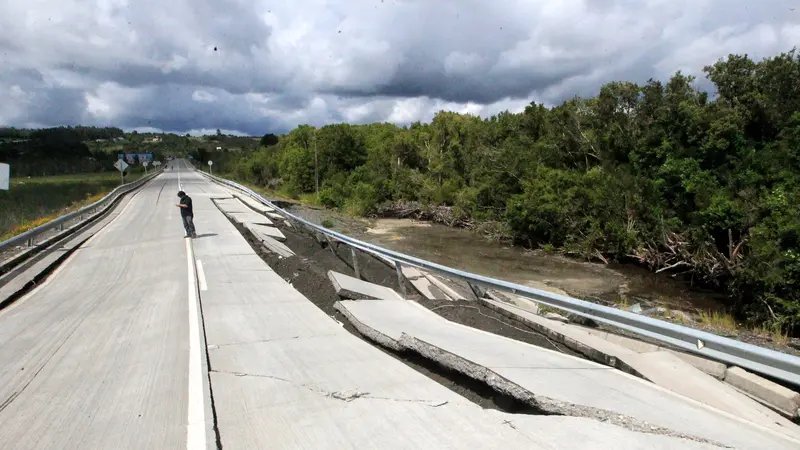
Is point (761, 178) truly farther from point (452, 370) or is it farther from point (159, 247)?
point (159, 247)

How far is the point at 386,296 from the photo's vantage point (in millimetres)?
9539

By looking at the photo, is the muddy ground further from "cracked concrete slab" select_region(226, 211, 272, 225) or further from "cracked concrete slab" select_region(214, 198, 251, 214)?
"cracked concrete slab" select_region(214, 198, 251, 214)

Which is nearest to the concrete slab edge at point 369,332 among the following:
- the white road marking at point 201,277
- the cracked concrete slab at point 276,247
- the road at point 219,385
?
the road at point 219,385

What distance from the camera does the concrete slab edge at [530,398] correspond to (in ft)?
12.7

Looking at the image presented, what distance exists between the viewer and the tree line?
58.1 ft

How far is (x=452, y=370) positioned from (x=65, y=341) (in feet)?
18.2

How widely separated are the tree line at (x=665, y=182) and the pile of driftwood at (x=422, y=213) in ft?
0.48

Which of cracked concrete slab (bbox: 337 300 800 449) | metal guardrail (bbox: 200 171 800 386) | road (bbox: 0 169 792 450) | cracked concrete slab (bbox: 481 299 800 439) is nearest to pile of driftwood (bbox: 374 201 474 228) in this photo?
road (bbox: 0 169 792 450)

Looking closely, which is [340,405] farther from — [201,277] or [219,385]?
[201,277]

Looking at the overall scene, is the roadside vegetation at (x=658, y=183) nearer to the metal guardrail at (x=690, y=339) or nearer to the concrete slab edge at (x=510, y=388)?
the metal guardrail at (x=690, y=339)

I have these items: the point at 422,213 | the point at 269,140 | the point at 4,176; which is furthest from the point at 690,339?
the point at 269,140

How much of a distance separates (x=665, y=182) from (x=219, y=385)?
23853 millimetres

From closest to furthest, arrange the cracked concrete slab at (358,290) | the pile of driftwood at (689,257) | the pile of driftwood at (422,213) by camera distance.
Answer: the cracked concrete slab at (358,290) < the pile of driftwood at (689,257) < the pile of driftwood at (422,213)

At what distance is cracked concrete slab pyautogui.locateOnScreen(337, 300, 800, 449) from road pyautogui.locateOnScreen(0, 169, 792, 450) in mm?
238
